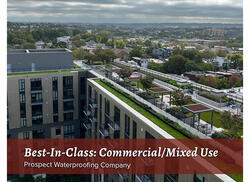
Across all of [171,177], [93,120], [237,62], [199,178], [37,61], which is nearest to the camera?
[199,178]

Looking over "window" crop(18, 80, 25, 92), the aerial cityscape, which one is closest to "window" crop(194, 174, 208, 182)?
the aerial cityscape

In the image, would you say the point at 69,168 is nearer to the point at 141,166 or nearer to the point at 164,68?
the point at 141,166

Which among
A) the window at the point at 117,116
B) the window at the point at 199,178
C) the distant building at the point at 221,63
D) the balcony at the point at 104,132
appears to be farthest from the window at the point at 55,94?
the distant building at the point at 221,63

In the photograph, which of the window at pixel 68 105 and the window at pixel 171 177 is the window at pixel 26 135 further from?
the window at pixel 171 177

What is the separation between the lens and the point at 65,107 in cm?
2883

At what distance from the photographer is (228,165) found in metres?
11.9

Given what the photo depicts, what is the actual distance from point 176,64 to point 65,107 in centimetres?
3461

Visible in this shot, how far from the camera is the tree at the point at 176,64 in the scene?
57.2 metres

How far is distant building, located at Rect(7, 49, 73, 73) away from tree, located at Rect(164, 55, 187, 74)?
32.1 metres

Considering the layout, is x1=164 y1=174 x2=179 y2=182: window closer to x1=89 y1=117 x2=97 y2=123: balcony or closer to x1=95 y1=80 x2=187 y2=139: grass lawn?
x1=95 y1=80 x2=187 y2=139: grass lawn

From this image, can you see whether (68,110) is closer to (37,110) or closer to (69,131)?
(69,131)

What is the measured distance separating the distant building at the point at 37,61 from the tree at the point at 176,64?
105ft

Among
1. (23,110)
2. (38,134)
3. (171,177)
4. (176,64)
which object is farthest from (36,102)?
(176,64)

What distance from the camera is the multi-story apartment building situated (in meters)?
20.4
